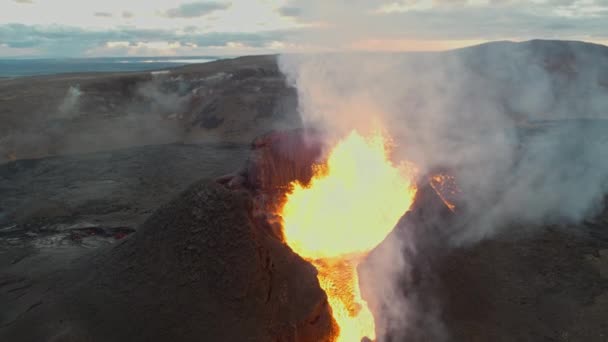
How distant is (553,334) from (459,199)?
5992 millimetres

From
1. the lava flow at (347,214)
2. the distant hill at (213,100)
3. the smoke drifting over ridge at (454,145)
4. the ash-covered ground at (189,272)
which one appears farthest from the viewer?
the distant hill at (213,100)

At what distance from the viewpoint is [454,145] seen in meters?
18.0

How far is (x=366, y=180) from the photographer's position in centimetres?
1257

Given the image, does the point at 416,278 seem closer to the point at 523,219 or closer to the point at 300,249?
the point at 300,249

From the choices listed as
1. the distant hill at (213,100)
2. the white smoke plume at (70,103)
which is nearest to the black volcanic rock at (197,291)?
the distant hill at (213,100)

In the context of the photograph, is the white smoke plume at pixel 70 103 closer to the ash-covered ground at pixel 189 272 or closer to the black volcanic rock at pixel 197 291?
the ash-covered ground at pixel 189 272

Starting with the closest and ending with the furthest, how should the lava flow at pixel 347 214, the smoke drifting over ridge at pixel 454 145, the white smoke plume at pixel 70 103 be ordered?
the lava flow at pixel 347 214 → the smoke drifting over ridge at pixel 454 145 → the white smoke plume at pixel 70 103

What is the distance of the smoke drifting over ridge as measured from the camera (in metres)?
11.6

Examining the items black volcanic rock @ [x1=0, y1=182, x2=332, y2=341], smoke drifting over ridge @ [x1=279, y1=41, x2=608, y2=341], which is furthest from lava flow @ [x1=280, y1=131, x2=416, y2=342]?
black volcanic rock @ [x1=0, y1=182, x2=332, y2=341]

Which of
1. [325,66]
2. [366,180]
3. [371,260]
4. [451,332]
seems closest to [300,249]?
[371,260]

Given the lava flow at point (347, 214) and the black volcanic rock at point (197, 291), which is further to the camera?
the lava flow at point (347, 214)

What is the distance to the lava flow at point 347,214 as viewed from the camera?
32.2ft

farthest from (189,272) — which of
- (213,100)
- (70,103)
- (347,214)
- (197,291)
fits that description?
(70,103)

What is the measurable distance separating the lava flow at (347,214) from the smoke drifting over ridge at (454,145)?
1.88 feet
